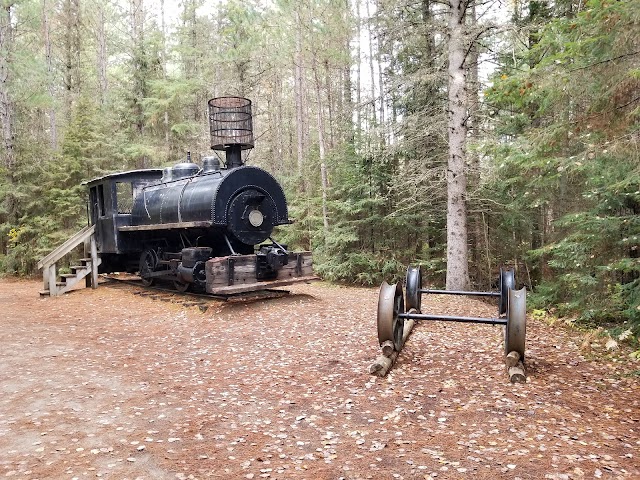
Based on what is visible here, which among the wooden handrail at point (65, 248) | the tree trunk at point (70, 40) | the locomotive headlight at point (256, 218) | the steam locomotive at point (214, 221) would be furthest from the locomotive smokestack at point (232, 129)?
the tree trunk at point (70, 40)

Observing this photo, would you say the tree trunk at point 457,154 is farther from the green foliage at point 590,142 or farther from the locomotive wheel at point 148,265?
the locomotive wheel at point 148,265

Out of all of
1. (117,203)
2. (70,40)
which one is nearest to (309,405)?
(117,203)

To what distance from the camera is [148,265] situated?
12688 millimetres

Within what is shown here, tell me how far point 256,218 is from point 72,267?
6705mm

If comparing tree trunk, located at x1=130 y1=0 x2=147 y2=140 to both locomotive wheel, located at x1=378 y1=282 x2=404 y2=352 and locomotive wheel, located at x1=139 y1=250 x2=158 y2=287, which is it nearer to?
locomotive wheel, located at x1=139 y1=250 x2=158 y2=287

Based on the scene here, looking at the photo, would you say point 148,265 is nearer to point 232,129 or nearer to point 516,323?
point 232,129

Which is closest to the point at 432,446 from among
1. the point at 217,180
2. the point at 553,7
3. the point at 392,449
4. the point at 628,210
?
the point at 392,449

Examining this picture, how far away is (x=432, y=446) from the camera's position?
376 cm

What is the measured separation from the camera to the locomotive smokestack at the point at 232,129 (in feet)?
34.5

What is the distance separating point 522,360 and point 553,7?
31.9ft

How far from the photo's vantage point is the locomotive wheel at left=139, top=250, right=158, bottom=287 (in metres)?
12.5

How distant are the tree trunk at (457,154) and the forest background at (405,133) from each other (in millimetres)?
116

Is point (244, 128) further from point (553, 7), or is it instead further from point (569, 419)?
point (569, 419)

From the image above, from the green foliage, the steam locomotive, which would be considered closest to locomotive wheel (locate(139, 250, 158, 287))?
the steam locomotive
